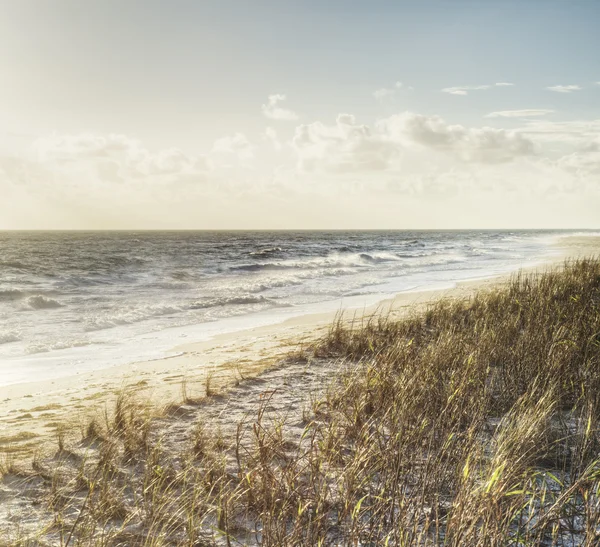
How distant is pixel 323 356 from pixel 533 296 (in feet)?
12.2

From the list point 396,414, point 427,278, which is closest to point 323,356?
point 396,414

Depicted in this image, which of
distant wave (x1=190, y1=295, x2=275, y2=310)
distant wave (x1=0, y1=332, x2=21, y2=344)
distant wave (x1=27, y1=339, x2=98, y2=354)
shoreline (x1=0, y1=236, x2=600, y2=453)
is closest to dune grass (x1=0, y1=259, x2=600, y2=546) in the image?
shoreline (x1=0, y1=236, x2=600, y2=453)

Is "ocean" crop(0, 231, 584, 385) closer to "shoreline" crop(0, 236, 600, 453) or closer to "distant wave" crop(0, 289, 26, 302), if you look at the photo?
"distant wave" crop(0, 289, 26, 302)

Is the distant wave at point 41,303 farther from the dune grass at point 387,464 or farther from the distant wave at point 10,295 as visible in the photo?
the dune grass at point 387,464

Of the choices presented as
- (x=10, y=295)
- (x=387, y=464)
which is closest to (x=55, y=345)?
(x=387, y=464)

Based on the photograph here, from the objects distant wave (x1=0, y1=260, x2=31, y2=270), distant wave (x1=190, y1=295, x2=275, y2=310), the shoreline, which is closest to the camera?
the shoreline

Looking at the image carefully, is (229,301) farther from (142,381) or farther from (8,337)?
(142,381)

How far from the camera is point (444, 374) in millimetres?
4309

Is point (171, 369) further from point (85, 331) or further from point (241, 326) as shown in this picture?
point (85, 331)

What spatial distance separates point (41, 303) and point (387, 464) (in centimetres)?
1658

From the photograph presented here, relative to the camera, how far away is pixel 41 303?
1585 cm

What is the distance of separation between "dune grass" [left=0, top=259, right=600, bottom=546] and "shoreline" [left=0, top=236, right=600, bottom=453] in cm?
81

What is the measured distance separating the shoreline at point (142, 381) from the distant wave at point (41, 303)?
27.8 feet

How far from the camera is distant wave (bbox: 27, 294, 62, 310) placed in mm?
15445
